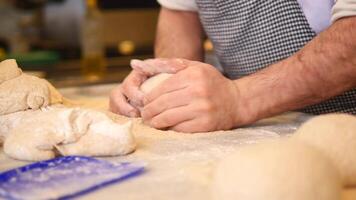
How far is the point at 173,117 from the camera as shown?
99 cm

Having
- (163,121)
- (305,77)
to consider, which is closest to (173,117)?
(163,121)

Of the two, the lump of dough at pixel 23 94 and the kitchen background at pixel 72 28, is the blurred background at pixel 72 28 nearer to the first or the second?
the kitchen background at pixel 72 28

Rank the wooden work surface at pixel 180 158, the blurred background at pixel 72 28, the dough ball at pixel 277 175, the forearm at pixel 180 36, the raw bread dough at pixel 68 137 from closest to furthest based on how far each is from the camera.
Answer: the dough ball at pixel 277 175 < the wooden work surface at pixel 180 158 < the raw bread dough at pixel 68 137 < the forearm at pixel 180 36 < the blurred background at pixel 72 28

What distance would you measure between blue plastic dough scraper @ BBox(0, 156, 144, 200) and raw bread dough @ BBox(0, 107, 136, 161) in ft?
0.15

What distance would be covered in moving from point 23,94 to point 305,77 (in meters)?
0.56

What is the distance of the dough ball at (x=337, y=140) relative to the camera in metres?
0.66

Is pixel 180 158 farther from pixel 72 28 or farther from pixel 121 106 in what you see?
pixel 72 28

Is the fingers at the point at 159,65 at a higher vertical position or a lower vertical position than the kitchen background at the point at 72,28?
higher

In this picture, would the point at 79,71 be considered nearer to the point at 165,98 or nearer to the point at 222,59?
the point at 222,59

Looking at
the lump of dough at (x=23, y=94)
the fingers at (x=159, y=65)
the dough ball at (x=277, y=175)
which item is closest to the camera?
the dough ball at (x=277, y=175)

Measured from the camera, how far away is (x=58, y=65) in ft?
9.62

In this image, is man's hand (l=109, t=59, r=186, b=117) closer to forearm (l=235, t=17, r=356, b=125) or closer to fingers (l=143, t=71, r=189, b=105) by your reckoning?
fingers (l=143, t=71, r=189, b=105)

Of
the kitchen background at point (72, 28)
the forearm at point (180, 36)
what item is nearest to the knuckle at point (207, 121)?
the forearm at point (180, 36)

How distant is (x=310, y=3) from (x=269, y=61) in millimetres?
189
